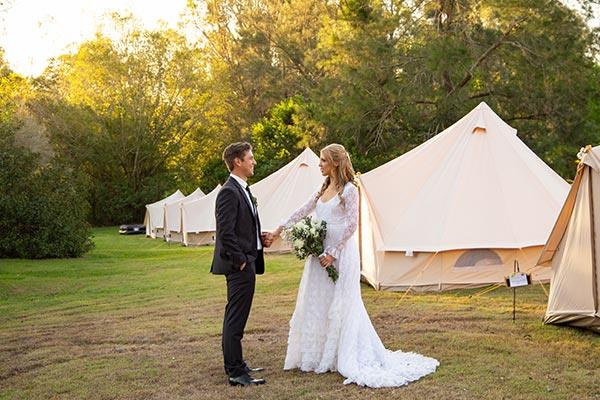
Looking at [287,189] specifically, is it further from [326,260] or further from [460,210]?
[326,260]

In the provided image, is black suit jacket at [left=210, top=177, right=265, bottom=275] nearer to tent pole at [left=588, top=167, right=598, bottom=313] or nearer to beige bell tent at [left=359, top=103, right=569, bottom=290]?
tent pole at [left=588, top=167, right=598, bottom=313]

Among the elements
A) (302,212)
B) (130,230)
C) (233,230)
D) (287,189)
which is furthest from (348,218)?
(130,230)

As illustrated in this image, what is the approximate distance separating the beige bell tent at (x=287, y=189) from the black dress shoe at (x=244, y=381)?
42.6ft

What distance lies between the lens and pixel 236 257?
518 cm

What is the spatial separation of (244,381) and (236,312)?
525mm

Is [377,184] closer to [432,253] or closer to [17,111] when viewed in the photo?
[432,253]

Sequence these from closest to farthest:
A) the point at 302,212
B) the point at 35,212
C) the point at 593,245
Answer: the point at 302,212 < the point at 593,245 < the point at 35,212

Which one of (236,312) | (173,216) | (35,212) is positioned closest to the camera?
(236,312)

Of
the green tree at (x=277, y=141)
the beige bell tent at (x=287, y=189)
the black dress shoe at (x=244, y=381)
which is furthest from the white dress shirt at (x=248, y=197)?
the green tree at (x=277, y=141)

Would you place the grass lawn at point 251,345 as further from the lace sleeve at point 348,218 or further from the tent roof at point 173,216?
the tent roof at point 173,216

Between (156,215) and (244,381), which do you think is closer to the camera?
(244,381)

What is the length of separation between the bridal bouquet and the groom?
376 mm

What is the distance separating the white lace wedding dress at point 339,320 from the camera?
18.1 ft

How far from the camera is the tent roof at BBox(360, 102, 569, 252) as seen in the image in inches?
393
